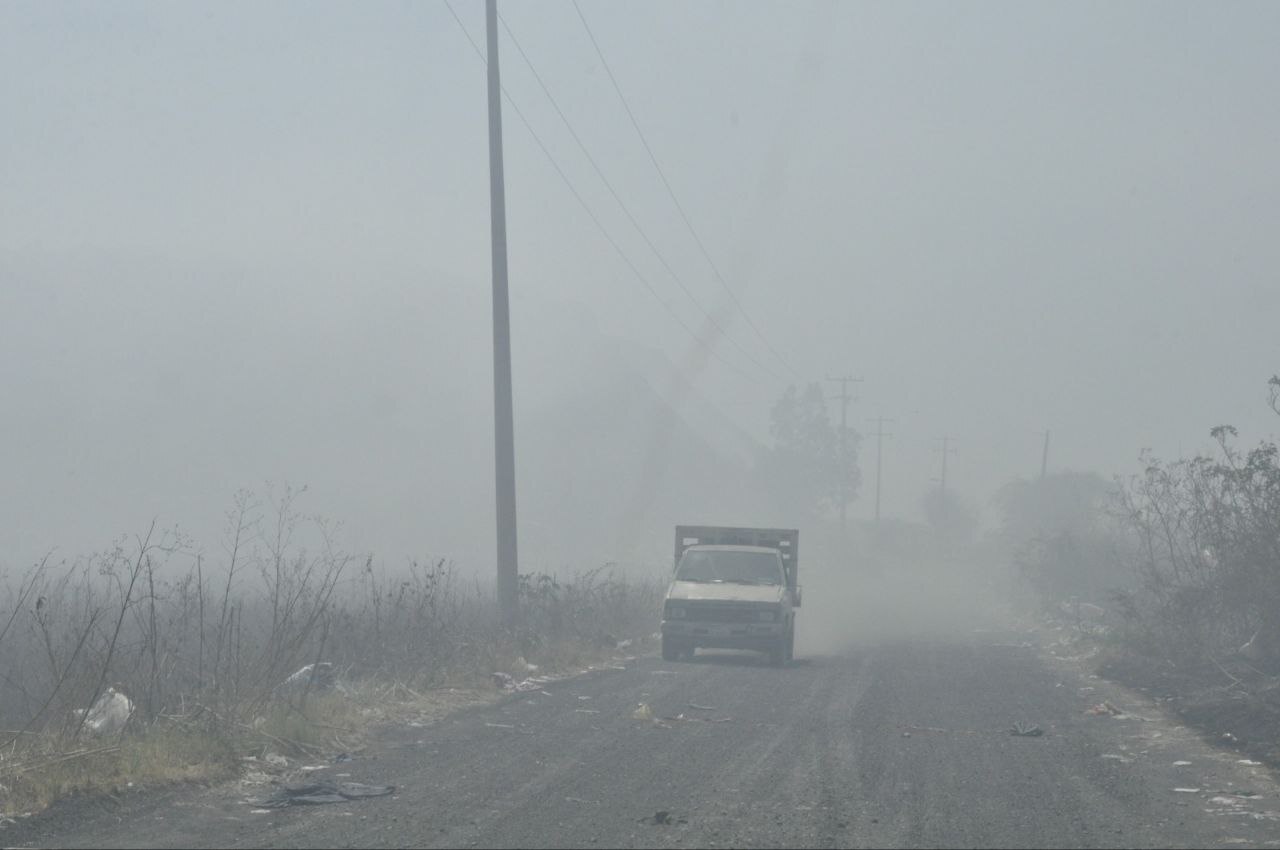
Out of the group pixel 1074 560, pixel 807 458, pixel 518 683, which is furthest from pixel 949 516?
pixel 518 683

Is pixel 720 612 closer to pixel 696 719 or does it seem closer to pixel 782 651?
pixel 782 651

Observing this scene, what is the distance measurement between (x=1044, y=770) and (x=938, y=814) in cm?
251

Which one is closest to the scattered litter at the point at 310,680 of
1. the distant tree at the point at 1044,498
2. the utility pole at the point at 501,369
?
the utility pole at the point at 501,369

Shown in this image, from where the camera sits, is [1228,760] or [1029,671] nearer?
[1228,760]

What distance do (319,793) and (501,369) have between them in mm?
11706

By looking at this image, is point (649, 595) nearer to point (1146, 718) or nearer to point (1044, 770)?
point (1146, 718)

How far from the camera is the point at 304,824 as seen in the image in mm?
7934

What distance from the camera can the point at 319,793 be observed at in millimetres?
8938

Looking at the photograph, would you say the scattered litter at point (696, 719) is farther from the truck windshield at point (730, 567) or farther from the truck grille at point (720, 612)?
the truck windshield at point (730, 567)

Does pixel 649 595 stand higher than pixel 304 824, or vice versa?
pixel 304 824

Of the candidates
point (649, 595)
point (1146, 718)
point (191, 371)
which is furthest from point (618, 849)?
Answer: point (191, 371)

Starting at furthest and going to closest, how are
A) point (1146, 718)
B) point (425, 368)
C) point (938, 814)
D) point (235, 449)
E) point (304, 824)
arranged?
point (425, 368)
point (235, 449)
point (1146, 718)
point (938, 814)
point (304, 824)

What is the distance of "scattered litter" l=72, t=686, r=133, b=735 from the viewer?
10.3m

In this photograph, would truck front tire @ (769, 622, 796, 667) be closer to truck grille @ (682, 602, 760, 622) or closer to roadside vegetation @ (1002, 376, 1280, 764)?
truck grille @ (682, 602, 760, 622)
